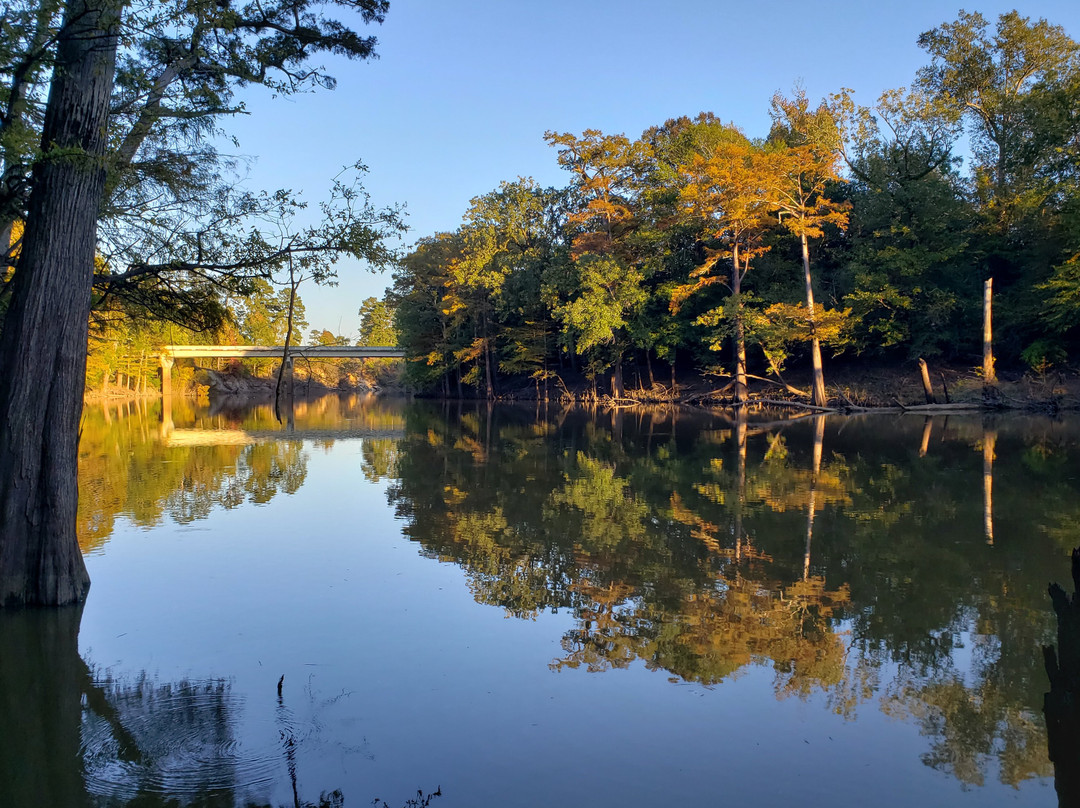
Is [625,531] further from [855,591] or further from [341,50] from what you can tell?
[341,50]

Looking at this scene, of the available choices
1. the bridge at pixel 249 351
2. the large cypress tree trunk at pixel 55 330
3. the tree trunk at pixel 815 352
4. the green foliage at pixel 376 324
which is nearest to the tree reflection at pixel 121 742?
the large cypress tree trunk at pixel 55 330

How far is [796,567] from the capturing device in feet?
24.5

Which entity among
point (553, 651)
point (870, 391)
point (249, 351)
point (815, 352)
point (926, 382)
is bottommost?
point (553, 651)

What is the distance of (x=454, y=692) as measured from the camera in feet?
15.0

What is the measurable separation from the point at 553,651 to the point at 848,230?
3676 centimetres

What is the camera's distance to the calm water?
364 cm

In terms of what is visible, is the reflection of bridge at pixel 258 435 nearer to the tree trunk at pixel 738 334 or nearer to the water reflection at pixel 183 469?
the water reflection at pixel 183 469

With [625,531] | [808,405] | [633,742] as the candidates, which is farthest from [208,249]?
[808,405]

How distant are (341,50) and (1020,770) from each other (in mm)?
9488

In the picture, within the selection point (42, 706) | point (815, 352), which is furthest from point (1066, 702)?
point (815, 352)

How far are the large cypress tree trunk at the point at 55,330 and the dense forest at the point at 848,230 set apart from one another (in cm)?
2797

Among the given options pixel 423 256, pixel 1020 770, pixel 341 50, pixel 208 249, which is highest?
pixel 423 256

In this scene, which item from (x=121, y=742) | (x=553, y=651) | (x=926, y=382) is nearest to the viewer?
(x=121, y=742)

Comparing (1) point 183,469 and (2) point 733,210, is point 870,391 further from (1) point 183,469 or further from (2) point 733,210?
(1) point 183,469
